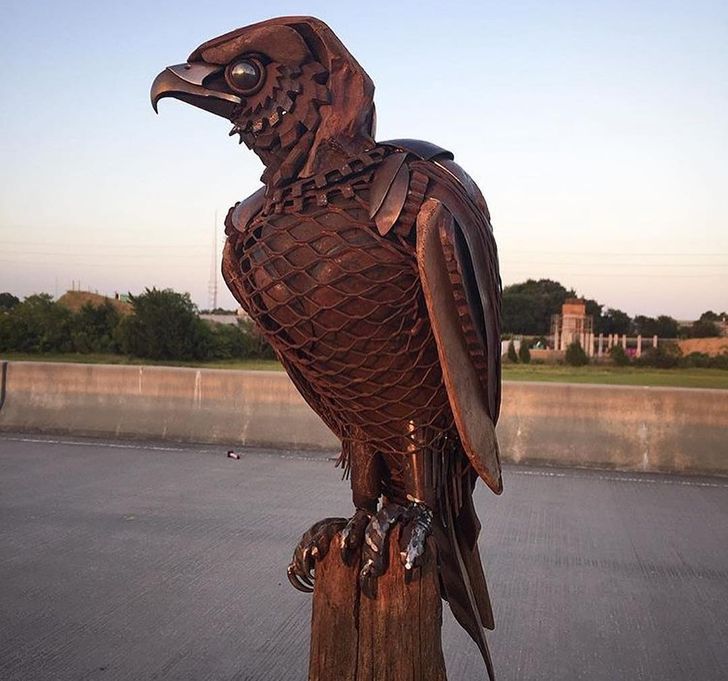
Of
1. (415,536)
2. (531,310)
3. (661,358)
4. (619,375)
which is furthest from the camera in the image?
(531,310)

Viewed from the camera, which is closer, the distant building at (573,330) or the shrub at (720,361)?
the shrub at (720,361)

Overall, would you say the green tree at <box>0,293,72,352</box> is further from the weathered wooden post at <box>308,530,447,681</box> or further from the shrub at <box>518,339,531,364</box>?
the weathered wooden post at <box>308,530,447,681</box>

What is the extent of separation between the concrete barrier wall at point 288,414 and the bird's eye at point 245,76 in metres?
7.44

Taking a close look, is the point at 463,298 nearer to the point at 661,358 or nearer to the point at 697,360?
the point at 661,358

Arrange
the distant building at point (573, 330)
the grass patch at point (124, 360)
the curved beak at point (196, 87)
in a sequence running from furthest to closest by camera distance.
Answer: the distant building at point (573, 330) → the grass patch at point (124, 360) → the curved beak at point (196, 87)

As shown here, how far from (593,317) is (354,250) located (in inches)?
927

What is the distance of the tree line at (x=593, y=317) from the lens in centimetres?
2362

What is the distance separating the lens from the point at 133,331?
16.1 meters

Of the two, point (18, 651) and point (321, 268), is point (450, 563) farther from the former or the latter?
point (18, 651)

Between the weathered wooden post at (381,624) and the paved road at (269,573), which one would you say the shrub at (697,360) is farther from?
the weathered wooden post at (381,624)

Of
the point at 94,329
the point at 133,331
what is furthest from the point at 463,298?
the point at 94,329

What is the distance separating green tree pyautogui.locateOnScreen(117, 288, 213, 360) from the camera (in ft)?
51.0

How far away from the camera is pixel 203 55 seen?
7.36ft

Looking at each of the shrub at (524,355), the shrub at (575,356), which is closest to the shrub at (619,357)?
the shrub at (575,356)
